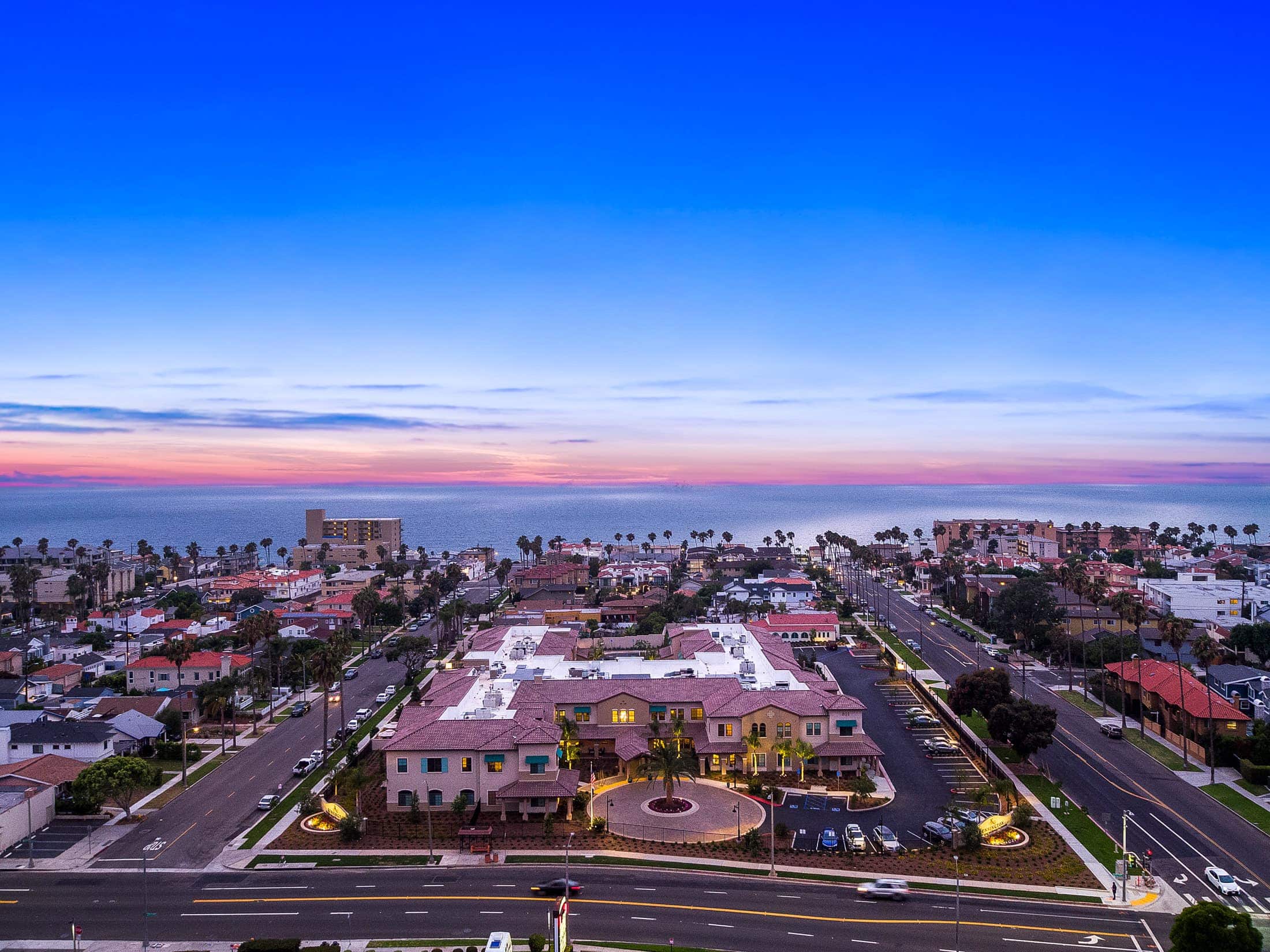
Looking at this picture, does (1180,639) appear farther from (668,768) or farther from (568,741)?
(568,741)

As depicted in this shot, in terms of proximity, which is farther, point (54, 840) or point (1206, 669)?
point (1206, 669)

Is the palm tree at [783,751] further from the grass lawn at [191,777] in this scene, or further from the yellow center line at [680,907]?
the grass lawn at [191,777]

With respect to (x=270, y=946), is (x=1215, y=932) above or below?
above

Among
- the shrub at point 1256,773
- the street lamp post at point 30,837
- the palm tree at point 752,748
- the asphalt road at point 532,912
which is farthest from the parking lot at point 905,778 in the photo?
the street lamp post at point 30,837

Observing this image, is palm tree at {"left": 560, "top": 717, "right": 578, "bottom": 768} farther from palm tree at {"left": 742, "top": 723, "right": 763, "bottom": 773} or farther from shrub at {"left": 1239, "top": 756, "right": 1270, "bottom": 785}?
shrub at {"left": 1239, "top": 756, "right": 1270, "bottom": 785}

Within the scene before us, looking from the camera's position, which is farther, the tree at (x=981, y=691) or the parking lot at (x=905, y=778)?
the tree at (x=981, y=691)

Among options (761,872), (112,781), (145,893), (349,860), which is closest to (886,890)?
(761,872)
